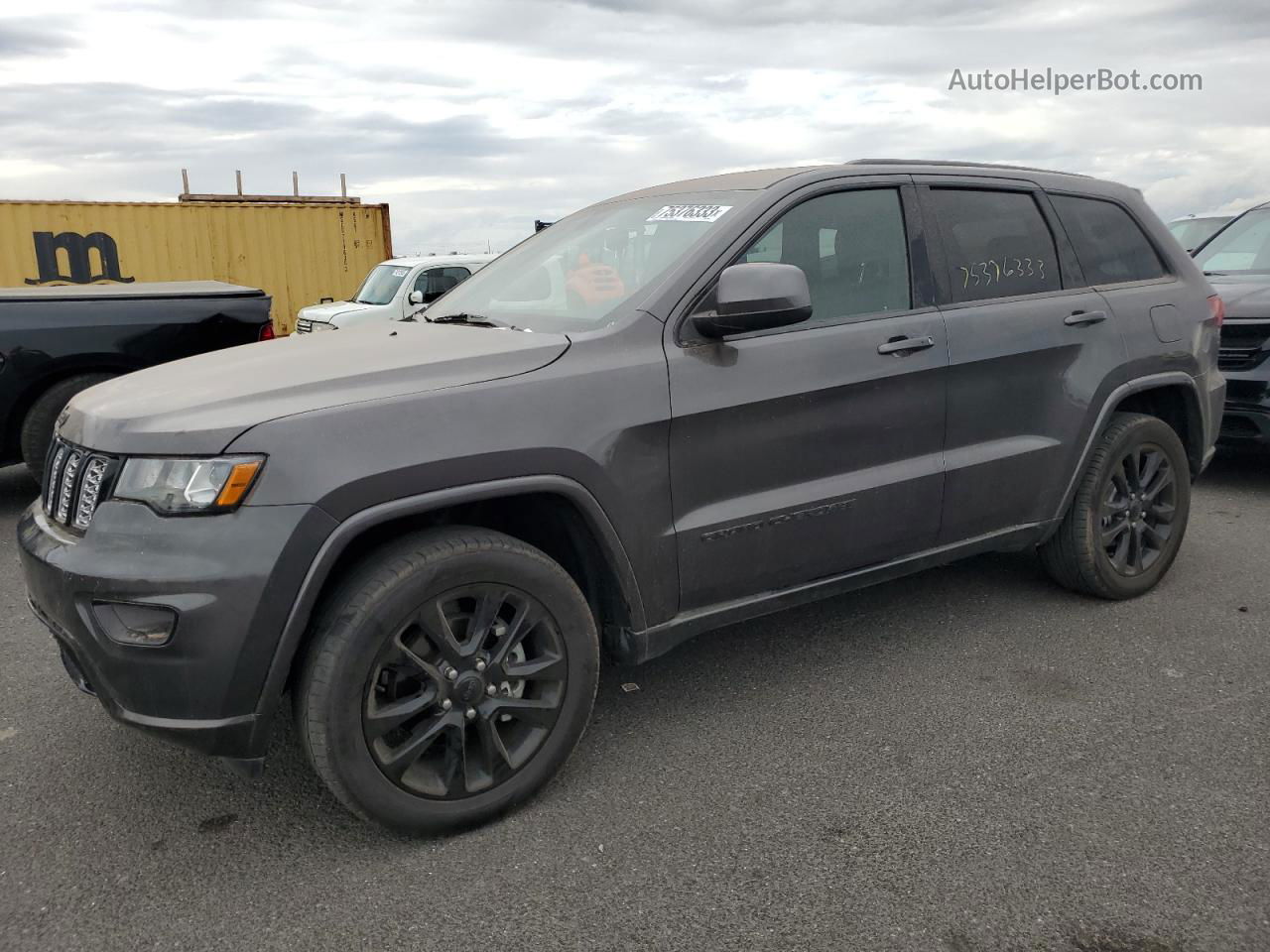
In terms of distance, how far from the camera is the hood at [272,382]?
249 cm

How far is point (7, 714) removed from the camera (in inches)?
139

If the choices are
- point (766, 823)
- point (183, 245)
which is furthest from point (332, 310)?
point (766, 823)

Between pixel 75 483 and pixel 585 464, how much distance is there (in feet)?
4.34

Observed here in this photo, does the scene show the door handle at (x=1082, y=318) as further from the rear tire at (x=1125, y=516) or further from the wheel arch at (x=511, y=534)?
the wheel arch at (x=511, y=534)

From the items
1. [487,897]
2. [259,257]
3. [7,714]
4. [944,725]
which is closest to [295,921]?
[487,897]

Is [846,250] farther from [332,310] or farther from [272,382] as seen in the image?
[332,310]

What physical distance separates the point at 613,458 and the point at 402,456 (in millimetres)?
604

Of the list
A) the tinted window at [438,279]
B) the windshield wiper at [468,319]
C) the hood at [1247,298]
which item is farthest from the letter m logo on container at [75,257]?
the hood at [1247,298]

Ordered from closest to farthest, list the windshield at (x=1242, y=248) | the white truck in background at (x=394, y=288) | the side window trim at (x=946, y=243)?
1. the side window trim at (x=946, y=243)
2. the windshield at (x=1242, y=248)
3. the white truck in background at (x=394, y=288)

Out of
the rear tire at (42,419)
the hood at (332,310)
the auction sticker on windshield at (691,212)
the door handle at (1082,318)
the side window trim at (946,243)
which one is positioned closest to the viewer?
the auction sticker on windshield at (691,212)

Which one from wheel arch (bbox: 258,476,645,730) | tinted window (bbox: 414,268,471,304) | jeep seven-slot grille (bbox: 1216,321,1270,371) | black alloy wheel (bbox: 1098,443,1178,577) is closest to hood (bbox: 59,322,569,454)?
wheel arch (bbox: 258,476,645,730)

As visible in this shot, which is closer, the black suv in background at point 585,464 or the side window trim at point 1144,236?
the black suv in background at point 585,464

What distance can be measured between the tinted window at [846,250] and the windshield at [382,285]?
10888 mm

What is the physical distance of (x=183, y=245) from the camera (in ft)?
56.5
